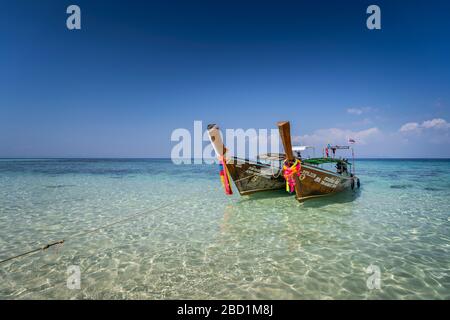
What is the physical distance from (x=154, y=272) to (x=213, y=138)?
853 centimetres

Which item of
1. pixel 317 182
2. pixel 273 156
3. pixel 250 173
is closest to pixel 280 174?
pixel 273 156

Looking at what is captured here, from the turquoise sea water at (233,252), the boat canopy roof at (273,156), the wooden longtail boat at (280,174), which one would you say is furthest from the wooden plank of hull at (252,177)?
the turquoise sea water at (233,252)

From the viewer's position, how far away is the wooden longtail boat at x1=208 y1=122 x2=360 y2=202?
12.5 meters

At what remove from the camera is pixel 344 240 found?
795 cm

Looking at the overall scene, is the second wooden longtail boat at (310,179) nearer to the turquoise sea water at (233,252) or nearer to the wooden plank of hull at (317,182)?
the wooden plank of hull at (317,182)

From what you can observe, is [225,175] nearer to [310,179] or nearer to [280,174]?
[280,174]

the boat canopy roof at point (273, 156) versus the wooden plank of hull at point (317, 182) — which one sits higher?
the boat canopy roof at point (273, 156)

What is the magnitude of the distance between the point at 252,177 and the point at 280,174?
2319 mm

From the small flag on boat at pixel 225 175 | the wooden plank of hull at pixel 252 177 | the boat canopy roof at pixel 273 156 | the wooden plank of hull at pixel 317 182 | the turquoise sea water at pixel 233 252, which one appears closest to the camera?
the turquoise sea water at pixel 233 252

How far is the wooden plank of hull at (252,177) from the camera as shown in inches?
579

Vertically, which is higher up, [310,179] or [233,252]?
[310,179]

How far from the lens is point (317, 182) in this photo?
45.1 feet

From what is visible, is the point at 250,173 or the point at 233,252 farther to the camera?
the point at 250,173

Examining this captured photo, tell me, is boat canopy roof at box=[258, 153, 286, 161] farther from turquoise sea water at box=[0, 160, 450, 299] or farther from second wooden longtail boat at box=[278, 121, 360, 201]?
turquoise sea water at box=[0, 160, 450, 299]
